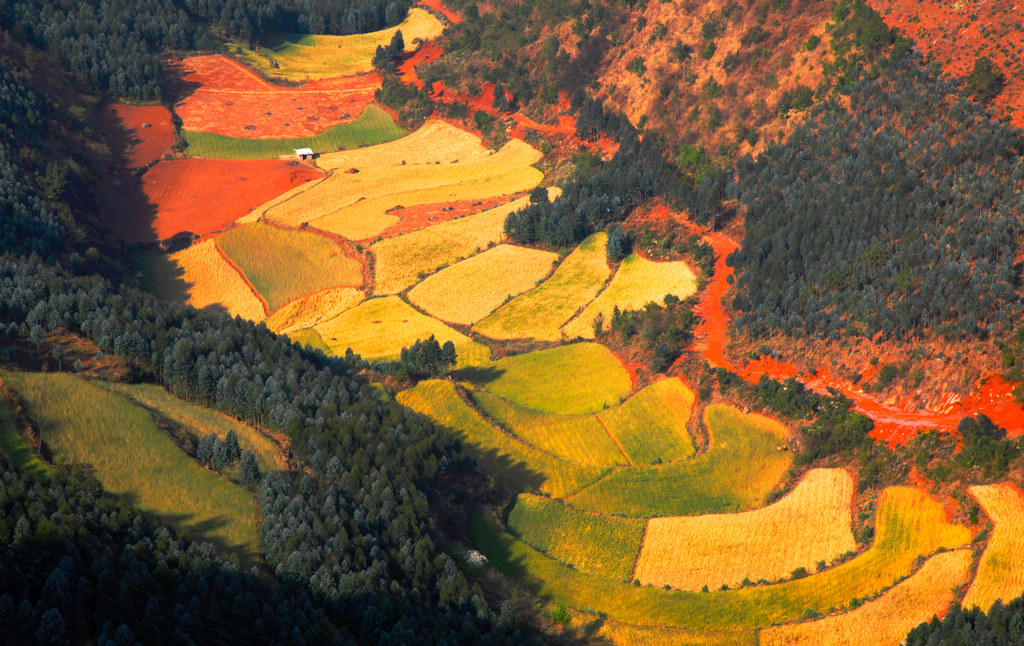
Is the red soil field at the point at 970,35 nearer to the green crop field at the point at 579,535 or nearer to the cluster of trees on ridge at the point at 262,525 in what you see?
the green crop field at the point at 579,535

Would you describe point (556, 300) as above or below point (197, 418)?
below

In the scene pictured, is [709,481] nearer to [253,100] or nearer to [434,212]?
[434,212]

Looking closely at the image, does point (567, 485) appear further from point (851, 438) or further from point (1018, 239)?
point (1018, 239)

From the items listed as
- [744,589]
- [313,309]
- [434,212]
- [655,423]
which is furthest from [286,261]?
[744,589]

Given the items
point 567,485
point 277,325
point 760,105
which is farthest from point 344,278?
point 760,105

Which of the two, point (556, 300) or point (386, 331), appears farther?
point (556, 300)

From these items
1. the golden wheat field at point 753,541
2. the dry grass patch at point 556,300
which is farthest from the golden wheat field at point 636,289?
the golden wheat field at point 753,541

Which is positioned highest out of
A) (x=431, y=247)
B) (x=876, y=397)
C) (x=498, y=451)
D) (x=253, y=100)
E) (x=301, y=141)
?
(x=253, y=100)

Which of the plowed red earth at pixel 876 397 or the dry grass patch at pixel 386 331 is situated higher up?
the plowed red earth at pixel 876 397
